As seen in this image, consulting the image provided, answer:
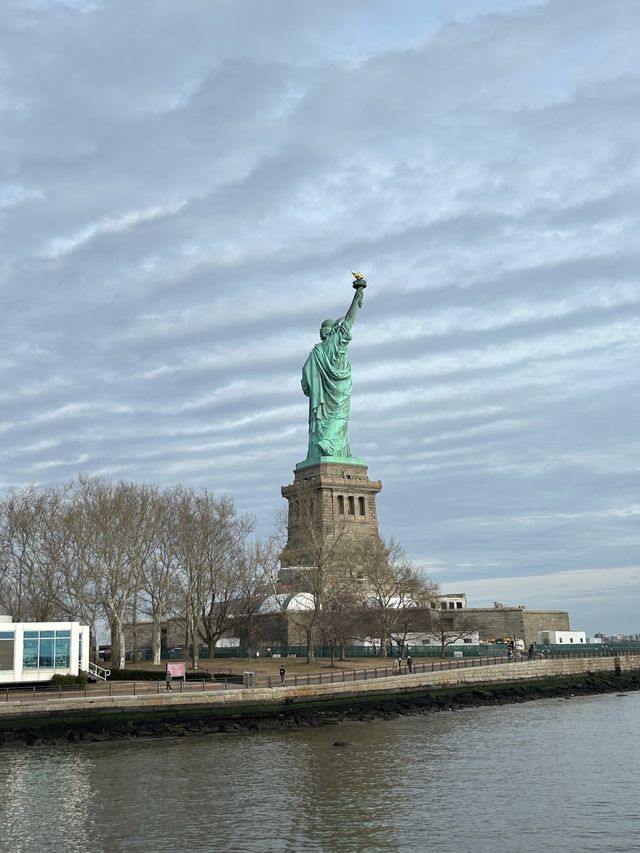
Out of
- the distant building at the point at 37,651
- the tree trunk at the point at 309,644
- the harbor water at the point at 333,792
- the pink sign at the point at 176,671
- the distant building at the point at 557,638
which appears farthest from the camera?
the distant building at the point at 557,638

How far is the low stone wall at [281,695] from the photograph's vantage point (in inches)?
1881

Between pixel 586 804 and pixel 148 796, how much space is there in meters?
14.6

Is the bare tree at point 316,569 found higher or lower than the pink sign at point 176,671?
higher

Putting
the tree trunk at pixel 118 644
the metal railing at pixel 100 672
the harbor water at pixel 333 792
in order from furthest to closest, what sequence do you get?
the tree trunk at pixel 118 644
the metal railing at pixel 100 672
the harbor water at pixel 333 792

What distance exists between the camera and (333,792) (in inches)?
1310

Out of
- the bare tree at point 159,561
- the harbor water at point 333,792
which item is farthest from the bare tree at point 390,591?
the harbor water at point 333,792

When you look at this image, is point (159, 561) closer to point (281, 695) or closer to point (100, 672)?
point (100, 672)

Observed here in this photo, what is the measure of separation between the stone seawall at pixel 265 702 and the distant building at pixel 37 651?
351 inches

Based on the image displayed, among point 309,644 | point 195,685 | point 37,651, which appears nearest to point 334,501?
point 309,644

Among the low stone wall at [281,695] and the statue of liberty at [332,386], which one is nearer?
the low stone wall at [281,695]

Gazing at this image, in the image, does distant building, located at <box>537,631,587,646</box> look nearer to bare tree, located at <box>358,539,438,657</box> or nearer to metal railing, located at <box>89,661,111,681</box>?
bare tree, located at <box>358,539,438,657</box>

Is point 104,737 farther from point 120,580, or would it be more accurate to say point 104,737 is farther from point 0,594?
point 0,594

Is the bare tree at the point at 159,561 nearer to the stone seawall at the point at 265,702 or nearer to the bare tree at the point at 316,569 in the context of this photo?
the bare tree at the point at 316,569

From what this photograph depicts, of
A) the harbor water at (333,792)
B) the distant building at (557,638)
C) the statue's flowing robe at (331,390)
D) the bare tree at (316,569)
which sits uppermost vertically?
the statue's flowing robe at (331,390)
